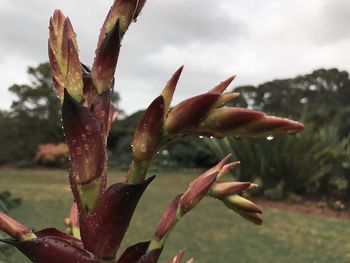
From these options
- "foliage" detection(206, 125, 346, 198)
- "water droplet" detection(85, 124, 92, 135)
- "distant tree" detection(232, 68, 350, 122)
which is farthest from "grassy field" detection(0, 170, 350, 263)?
"distant tree" detection(232, 68, 350, 122)

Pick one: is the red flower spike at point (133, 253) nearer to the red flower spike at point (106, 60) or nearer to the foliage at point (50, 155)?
the red flower spike at point (106, 60)

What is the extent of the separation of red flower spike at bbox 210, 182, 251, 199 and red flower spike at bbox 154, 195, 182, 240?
0.06 m

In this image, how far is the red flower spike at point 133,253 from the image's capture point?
2.31 ft

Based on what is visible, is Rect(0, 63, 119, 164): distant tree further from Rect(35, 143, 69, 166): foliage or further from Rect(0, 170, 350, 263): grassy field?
Rect(0, 170, 350, 263): grassy field

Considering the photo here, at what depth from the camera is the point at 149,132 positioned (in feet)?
2.16

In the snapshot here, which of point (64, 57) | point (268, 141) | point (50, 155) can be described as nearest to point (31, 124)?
point (50, 155)

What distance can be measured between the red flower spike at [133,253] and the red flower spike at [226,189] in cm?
13

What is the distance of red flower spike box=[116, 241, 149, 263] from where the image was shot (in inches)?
27.7

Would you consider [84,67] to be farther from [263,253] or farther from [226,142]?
[226,142]

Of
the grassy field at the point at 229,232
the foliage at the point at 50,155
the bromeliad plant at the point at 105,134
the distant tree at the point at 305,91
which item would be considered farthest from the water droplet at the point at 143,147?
the distant tree at the point at 305,91

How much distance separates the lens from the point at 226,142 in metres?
10.7

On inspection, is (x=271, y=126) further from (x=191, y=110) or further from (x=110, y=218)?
(x=110, y=218)

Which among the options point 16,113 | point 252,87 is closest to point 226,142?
point 16,113

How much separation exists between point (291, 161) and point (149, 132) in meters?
9.86
